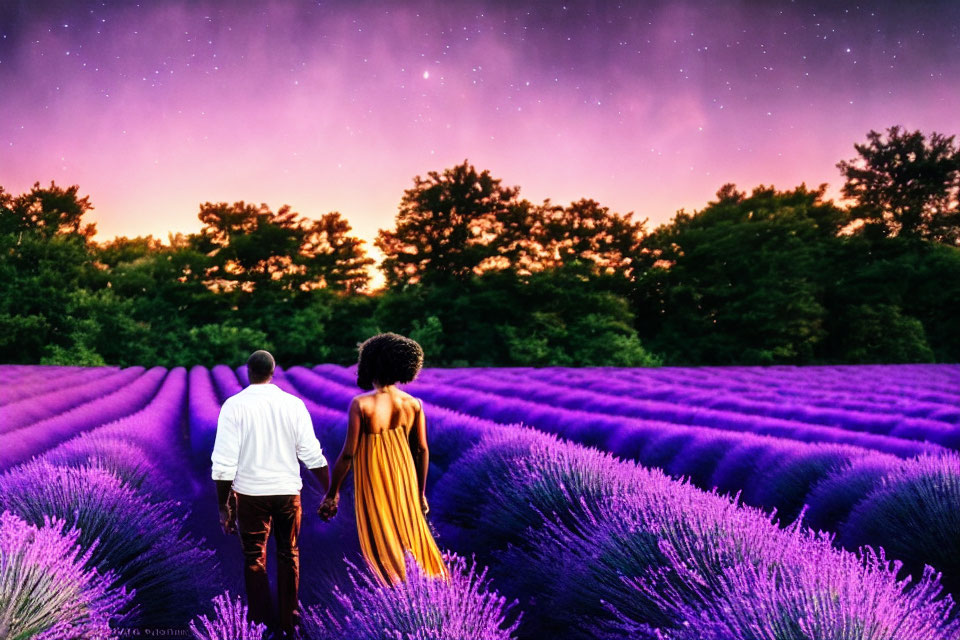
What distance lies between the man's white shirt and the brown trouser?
57 mm

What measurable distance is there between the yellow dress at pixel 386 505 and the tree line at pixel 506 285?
78.1 ft

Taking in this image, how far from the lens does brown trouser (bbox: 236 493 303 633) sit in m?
2.66

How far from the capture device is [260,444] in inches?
105

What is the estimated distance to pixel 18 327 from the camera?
25.8 m

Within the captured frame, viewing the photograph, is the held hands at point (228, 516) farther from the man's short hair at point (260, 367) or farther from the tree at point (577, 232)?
the tree at point (577, 232)

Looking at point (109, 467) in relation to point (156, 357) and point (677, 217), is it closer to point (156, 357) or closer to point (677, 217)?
point (156, 357)

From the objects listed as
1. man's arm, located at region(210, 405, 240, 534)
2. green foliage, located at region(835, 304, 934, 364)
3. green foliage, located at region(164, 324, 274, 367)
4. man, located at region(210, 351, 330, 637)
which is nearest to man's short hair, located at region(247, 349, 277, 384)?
man, located at region(210, 351, 330, 637)

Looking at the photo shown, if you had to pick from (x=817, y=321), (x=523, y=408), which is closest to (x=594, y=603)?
(x=523, y=408)

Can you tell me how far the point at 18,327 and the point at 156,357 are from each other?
17.8ft

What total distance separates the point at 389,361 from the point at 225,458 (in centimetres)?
81

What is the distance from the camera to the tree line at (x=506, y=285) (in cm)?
2727

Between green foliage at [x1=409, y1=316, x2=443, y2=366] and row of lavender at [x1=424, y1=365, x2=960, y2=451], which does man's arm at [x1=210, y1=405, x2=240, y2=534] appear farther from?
green foliage at [x1=409, y1=316, x2=443, y2=366]

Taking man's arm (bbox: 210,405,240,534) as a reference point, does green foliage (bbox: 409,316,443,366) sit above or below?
below

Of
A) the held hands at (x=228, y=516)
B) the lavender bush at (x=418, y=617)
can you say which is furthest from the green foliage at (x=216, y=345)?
the lavender bush at (x=418, y=617)
